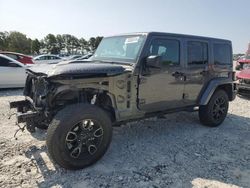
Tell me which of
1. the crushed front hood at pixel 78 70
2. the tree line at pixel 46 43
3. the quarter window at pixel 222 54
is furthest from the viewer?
the tree line at pixel 46 43

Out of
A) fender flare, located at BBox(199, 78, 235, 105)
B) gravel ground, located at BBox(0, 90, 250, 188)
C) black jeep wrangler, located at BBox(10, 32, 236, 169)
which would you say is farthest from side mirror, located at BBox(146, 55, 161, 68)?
fender flare, located at BBox(199, 78, 235, 105)

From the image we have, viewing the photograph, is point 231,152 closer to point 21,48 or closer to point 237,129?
point 237,129

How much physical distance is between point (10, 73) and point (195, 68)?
706 centimetres

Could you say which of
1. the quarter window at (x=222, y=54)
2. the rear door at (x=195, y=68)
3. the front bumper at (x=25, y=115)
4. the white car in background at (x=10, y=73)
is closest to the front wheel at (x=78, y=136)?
the front bumper at (x=25, y=115)

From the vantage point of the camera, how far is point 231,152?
4.29 m

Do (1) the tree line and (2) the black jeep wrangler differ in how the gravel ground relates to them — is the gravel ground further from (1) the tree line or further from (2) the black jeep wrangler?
(1) the tree line

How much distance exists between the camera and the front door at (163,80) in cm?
416

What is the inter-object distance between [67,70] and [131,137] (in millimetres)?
2133

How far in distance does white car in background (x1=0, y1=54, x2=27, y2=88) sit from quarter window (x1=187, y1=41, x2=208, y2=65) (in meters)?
6.90

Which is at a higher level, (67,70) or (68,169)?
(67,70)

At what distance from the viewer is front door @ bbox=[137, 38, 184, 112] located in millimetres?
4164

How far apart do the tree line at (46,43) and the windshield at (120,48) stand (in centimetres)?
3594

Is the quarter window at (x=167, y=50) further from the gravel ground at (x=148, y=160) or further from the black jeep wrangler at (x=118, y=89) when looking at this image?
the gravel ground at (x=148, y=160)

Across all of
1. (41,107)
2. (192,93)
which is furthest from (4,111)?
(192,93)
